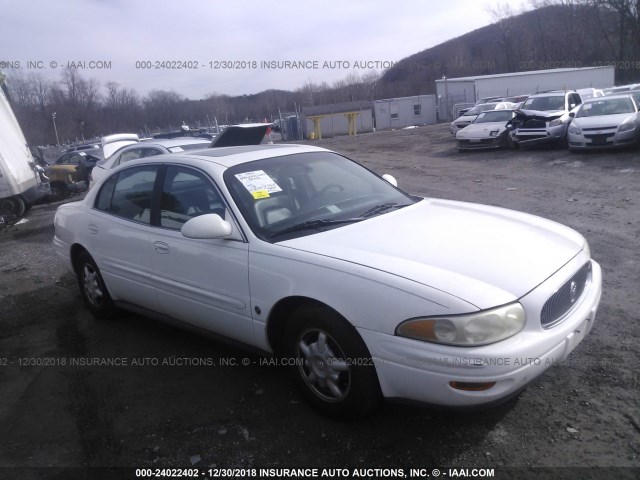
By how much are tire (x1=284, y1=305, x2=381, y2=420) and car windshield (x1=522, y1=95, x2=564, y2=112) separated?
16.1 m

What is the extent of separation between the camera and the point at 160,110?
3494 centimetres

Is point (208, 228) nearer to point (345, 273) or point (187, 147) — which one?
point (345, 273)

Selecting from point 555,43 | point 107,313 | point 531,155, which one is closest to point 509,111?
point 531,155

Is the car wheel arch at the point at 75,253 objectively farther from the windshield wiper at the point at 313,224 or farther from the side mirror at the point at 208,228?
the windshield wiper at the point at 313,224

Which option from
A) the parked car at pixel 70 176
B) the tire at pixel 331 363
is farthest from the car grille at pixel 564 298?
the parked car at pixel 70 176

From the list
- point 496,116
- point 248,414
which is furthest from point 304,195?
point 496,116

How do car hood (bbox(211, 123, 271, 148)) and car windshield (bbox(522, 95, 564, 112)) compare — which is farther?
car windshield (bbox(522, 95, 564, 112))

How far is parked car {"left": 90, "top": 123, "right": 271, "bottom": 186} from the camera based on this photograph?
25.7ft

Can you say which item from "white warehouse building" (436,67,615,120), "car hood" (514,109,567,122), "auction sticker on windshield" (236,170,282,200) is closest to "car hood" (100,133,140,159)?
"car hood" (514,109,567,122)

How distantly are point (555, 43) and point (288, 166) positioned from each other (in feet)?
267

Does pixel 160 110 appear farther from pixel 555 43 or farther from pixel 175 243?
pixel 555 43

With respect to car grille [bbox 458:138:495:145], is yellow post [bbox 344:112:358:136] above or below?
above

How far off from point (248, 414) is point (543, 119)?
50.9 feet

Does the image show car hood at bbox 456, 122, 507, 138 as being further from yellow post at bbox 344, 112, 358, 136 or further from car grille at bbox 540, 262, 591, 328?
yellow post at bbox 344, 112, 358, 136
